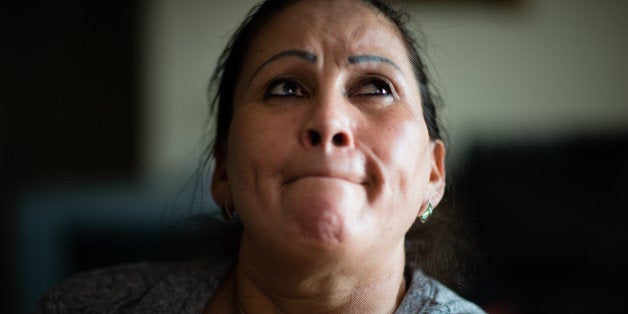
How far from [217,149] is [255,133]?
0.24 metres

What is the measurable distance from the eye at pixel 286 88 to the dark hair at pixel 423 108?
142 millimetres

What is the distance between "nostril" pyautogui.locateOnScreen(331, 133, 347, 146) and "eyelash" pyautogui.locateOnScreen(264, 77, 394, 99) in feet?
0.40

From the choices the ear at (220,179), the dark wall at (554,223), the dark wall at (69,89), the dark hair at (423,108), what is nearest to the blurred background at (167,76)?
the dark wall at (69,89)

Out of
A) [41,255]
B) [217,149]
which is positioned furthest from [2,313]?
[217,149]

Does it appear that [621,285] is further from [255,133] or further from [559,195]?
[255,133]

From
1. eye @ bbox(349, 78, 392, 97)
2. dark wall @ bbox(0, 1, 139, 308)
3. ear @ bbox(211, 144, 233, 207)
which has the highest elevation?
eye @ bbox(349, 78, 392, 97)

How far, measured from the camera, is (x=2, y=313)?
312cm

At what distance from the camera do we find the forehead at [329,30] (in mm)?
1034

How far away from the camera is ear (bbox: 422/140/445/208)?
1153mm

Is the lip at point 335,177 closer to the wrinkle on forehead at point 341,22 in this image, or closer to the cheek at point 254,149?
the cheek at point 254,149

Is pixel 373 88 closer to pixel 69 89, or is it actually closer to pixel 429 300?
pixel 429 300

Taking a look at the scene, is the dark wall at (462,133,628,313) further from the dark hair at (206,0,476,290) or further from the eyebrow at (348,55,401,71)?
the eyebrow at (348,55,401,71)

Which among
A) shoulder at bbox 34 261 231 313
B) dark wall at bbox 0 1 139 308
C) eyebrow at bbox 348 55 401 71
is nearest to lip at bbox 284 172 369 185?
eyebrow at bbox 348 55 401 71

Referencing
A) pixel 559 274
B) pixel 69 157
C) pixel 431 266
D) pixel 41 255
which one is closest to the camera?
pixel 431 266
